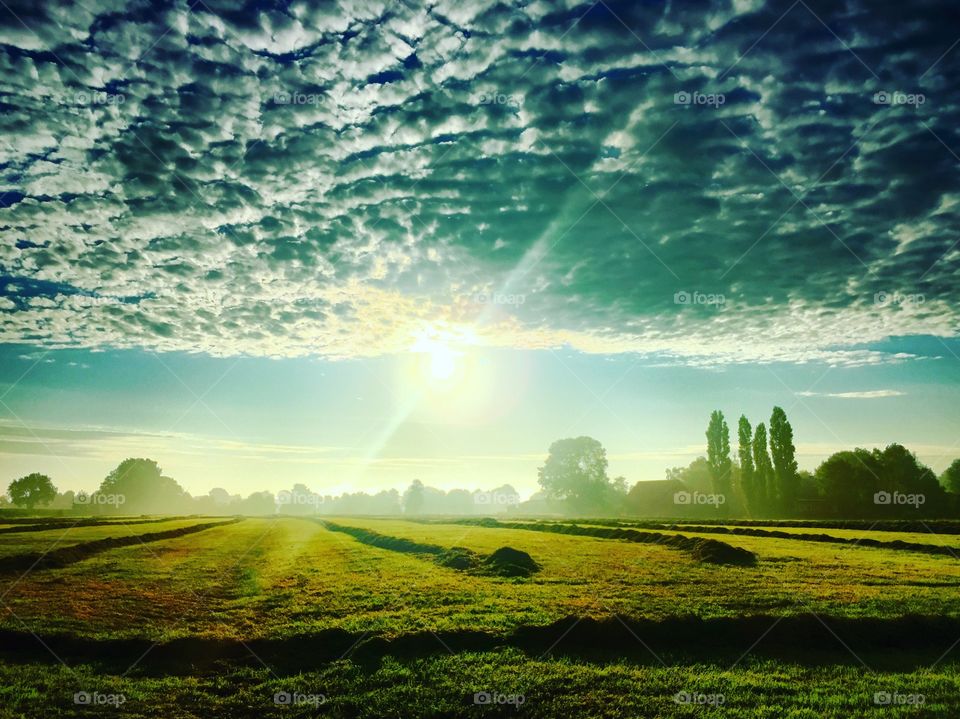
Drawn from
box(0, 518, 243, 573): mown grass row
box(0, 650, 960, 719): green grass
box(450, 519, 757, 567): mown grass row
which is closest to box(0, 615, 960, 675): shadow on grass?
box(0, 650, 960, 719): green grass

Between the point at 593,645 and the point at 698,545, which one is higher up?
the point at 593,645

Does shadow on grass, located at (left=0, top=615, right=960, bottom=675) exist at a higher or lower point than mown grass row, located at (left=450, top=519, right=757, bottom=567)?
higher

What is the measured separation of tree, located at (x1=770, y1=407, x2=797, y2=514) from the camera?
8519 centimetres

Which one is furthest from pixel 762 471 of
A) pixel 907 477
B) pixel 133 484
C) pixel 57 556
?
pixel 133 484

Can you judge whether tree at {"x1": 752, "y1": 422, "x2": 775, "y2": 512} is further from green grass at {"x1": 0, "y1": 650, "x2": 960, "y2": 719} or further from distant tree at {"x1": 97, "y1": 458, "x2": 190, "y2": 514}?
distant tree at {"x1": 97, "y1": 458, "x2": 190, "y2": 514}

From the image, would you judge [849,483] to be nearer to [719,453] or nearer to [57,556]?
[719,453]

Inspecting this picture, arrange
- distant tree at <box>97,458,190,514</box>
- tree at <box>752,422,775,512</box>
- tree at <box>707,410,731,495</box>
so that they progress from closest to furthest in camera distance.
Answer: tree at <box>752,422,775,512</box> → tree at <box>707,410,731,495</box> → distant tree at <box>97,458,190,514</box>

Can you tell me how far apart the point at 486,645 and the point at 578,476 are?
397ft

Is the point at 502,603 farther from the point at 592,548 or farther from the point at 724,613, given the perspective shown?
the point at 592,548

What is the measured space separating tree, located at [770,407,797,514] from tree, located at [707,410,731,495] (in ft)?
44.4

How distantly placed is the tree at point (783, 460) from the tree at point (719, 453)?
1355cm

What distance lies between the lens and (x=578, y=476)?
12975 centimetres

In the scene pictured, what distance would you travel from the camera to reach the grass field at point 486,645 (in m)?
10.4

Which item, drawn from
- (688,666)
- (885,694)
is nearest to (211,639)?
(688,666)
